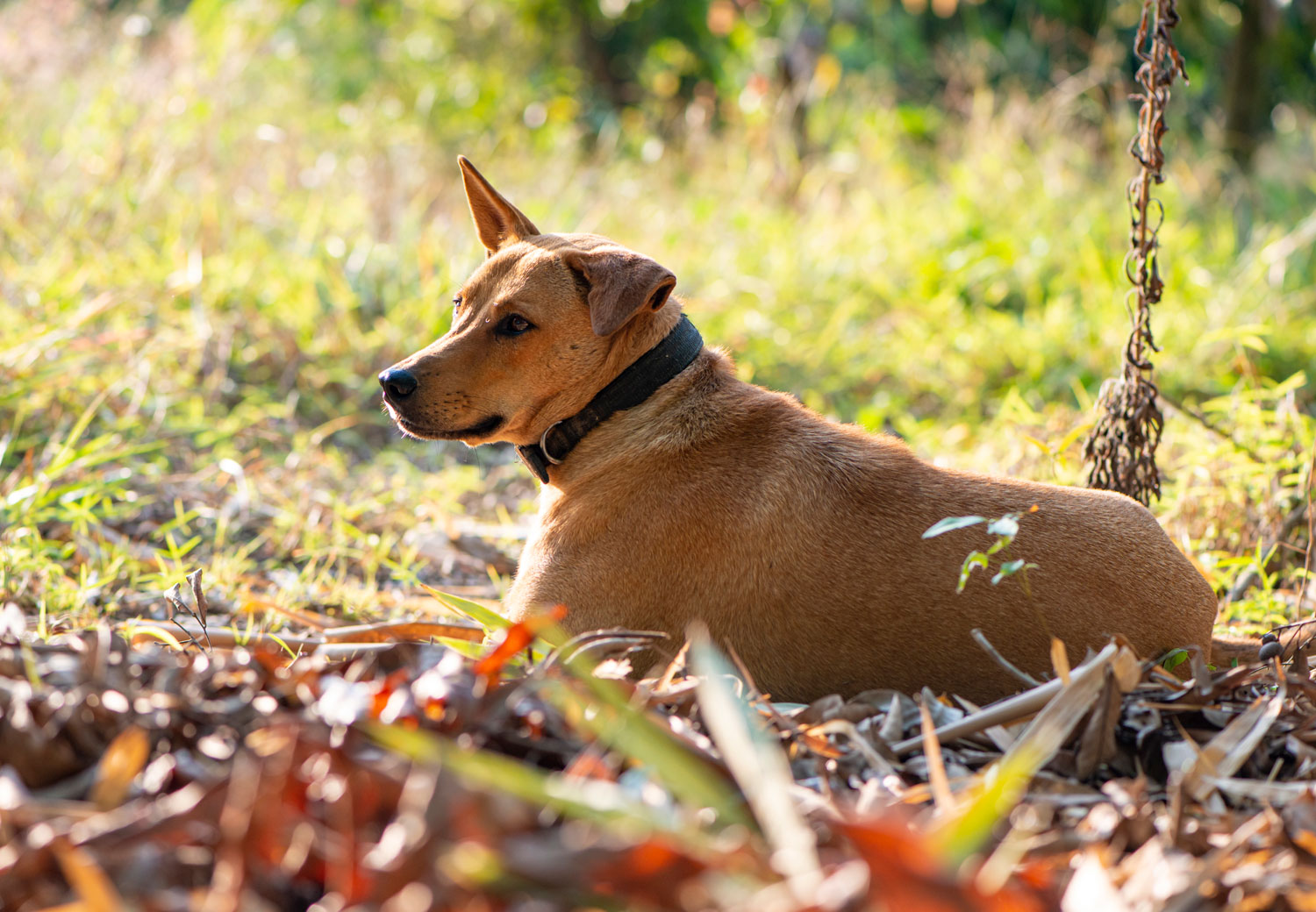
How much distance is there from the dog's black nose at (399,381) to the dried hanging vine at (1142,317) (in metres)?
2.05

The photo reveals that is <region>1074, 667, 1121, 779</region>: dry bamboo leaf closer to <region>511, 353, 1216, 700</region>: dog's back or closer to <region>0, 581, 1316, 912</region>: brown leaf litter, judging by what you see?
<region>0, 581, 1316, 912</region>: brown leaf litter

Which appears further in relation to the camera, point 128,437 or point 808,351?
point 808,351

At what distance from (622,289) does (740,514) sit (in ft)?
2.14

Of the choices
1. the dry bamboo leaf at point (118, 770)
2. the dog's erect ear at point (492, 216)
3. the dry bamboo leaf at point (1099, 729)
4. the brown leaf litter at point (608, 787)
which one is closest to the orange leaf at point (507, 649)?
the brown leaf litter at point (608, 787)

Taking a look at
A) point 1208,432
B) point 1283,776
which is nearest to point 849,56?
point 1208,432

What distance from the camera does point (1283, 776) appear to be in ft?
7.29

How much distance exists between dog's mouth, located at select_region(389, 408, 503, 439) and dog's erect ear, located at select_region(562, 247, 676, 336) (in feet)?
1.26

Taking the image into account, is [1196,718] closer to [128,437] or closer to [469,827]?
[469,827]

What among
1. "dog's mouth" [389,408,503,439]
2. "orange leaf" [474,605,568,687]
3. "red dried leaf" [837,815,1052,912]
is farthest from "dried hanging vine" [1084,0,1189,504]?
"red dried leaf" [837,815,1052,912]

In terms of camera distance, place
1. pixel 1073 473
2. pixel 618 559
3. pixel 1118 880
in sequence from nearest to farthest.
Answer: pixel 1118 880
pixel 618 559
pixel 1073 473

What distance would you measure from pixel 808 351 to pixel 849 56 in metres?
7.62

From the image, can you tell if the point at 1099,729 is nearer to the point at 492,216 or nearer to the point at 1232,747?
the point at 1232,747

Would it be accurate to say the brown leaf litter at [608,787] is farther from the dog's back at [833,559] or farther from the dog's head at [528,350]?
the dog's head at [528,350]

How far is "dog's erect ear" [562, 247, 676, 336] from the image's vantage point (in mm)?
2951
